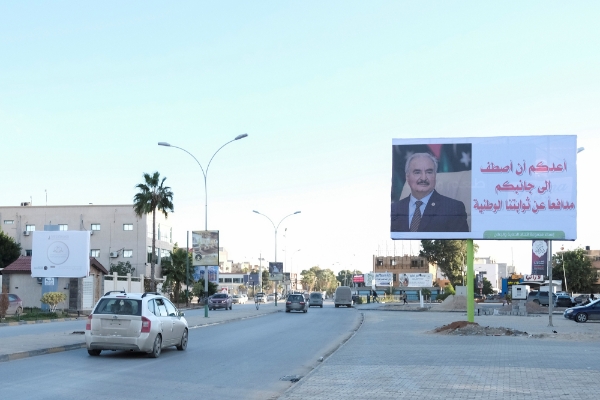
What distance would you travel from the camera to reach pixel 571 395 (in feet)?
36.5

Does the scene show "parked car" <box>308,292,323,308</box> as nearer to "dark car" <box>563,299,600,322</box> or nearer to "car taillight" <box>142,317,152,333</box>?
"dark car" <box>563,299,600,322</box>

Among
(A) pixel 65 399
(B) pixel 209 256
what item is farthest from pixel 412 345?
(B) pixel 209 256

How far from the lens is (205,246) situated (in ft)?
140

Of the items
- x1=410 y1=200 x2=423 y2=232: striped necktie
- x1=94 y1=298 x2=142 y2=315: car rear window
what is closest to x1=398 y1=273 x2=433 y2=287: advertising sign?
x1=410 y1=200 x2=423 y2=232: striped necktie

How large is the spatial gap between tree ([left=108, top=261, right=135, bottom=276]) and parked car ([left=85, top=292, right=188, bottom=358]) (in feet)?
192

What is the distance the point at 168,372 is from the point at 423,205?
18485mm

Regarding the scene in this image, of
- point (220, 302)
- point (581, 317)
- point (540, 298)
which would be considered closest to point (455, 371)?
point (581, 317)

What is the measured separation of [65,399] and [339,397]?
164 inches

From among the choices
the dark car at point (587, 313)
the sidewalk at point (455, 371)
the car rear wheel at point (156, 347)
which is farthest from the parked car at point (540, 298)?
the car rear wheel at point (156, 347)

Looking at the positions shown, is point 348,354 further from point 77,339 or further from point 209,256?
point 209,256

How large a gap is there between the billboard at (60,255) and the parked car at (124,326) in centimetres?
3113

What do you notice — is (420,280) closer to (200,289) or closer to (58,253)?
(200,289)

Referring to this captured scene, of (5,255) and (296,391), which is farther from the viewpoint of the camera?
(5,255)

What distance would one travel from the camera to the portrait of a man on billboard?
30.4 metres
